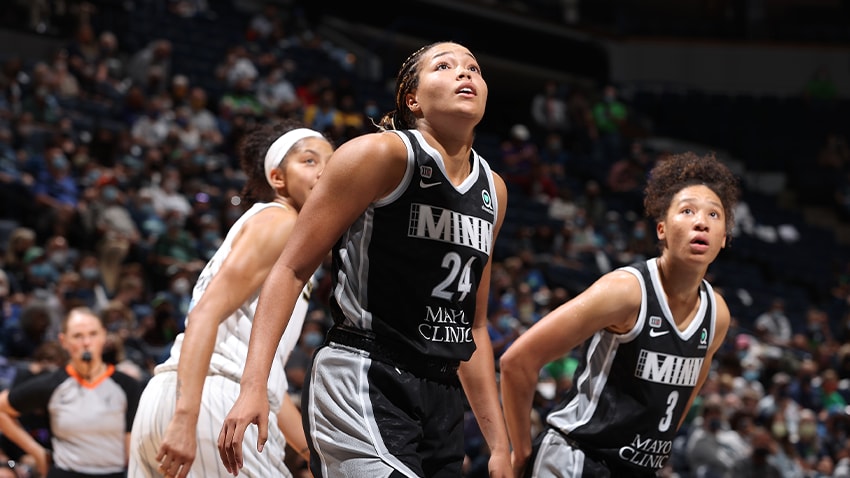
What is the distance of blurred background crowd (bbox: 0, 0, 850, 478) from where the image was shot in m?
9.76

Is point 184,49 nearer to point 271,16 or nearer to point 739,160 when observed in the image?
point 271,16

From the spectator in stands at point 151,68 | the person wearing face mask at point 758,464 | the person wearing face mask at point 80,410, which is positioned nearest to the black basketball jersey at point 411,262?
the person wearing face mask at point 80,410

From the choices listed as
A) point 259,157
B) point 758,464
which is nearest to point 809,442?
point 758,464

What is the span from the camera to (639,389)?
3893 mm

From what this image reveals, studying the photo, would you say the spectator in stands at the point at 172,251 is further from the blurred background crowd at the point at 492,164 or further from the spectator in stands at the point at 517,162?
Result: the spectator in stands at the point at 517,162

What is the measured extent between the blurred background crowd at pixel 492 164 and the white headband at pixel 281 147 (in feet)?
7.71

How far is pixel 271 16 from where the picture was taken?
56.8 ft

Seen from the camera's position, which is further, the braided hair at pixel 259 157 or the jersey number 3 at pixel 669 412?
the braided hair at pixel 259 157

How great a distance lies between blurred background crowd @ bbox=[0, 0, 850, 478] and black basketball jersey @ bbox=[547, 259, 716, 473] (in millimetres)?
3049

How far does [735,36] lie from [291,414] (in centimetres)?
2177

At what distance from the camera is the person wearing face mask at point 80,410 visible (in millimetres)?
5348

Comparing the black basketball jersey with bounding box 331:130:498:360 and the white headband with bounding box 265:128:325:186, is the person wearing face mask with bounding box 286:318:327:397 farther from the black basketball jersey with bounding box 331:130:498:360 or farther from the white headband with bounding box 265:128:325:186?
the black basketball jersey with bounding box 331:130:498:360

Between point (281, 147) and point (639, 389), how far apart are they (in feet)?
4.95

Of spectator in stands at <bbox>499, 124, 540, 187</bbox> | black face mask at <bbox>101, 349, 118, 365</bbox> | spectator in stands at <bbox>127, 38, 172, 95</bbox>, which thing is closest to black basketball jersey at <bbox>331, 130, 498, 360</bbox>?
black face mask at <bbox>101, 349, 118, 365</bbox>
